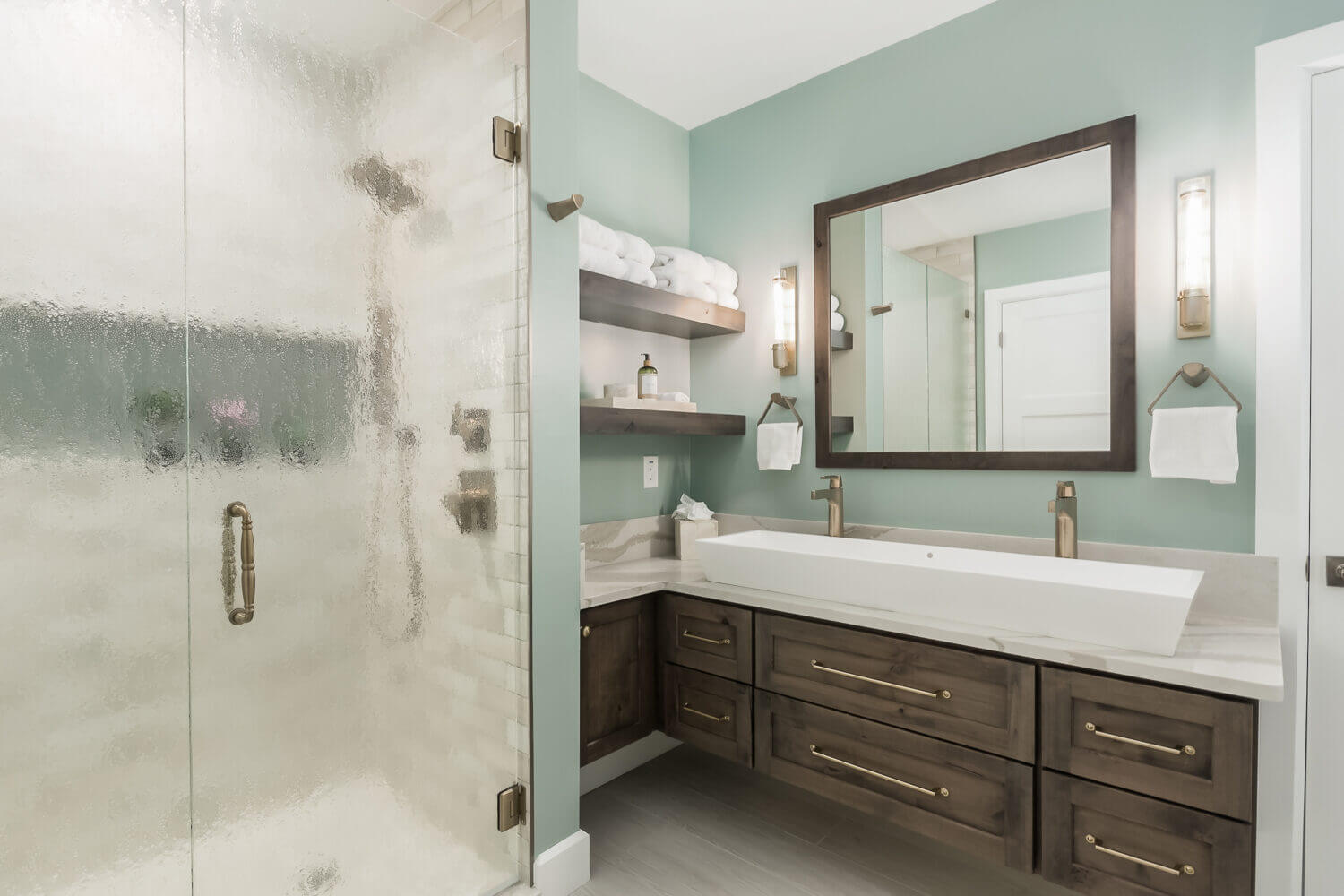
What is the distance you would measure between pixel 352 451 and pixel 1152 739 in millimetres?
1763

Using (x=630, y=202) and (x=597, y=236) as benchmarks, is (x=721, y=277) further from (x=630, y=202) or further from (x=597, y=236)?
(x=597, y=236)

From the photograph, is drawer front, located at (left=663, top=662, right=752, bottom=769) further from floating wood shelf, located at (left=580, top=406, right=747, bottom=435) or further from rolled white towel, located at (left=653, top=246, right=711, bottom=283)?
rolled white towel, located at (left=653, top=246, right=711, bottom=283)

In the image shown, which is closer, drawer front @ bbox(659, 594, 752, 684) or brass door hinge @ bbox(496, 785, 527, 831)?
brass door hinge @ bbox(496, 785, 527, 831)

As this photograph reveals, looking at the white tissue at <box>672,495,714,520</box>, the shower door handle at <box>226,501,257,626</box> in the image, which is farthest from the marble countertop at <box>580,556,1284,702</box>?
the shower door handle at <box>226,501,257,626</box>

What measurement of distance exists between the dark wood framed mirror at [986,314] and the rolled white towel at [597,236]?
0.80 metres

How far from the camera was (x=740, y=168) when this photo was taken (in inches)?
109

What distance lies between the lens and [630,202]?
8.66 feet

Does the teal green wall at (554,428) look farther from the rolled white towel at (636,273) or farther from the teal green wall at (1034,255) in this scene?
the teal green wall at (1034,255)

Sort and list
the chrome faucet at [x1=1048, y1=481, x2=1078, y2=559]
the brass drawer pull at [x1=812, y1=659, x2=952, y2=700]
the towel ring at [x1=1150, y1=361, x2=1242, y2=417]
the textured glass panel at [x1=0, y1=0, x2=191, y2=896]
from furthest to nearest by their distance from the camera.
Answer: the chrome faucet at [x1=1048, y1=481, x2=1078, y2=559] < the towel ring at [x1=1150, y1=361, x2=1242, y2=417] < the brass drawer pull at [x1=812, y1=659, x2=952, y2=700] < the textured glass panel at [x1=0, y1=0, x2=191, y2=896]

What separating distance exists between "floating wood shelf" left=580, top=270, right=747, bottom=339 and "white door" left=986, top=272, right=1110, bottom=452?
3.20ft

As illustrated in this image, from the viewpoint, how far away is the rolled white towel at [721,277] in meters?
2.66

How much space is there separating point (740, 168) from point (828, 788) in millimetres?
2303

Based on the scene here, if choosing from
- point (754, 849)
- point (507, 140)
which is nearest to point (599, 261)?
point (507, 140)

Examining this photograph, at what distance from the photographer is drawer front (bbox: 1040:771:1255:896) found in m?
1.27
